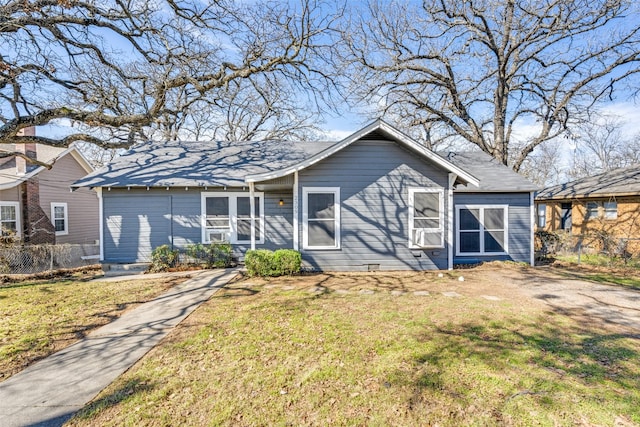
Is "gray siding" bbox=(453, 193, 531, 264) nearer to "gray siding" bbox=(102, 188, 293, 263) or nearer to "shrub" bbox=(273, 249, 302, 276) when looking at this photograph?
"shrub" bbox=(273, 249, 302, 276)

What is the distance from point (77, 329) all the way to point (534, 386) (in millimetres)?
6367

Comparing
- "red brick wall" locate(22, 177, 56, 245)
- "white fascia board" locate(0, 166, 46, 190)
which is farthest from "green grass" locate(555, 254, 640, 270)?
"white fascia board" locate(0, 166, 46, 190)

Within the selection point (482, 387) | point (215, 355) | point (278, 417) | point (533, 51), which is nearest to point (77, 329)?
point (215, 355)

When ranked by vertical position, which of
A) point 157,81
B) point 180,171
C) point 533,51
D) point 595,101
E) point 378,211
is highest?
point 533,51

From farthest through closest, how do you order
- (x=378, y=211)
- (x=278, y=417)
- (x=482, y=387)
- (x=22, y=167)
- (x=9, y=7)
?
(x=22, y=167) < (x=378, y=211) < (x=9, y=7) < (x=482, y=387) < (x=278, y=417)

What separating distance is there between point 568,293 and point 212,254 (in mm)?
9547

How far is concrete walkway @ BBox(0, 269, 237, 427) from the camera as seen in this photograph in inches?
111

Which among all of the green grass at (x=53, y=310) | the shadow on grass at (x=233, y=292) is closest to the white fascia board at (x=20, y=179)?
the green grass at (x=53, y=310)

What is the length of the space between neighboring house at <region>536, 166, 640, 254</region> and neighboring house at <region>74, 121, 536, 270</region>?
4.55m

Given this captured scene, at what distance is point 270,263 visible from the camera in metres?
8.40

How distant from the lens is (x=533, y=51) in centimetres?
1550

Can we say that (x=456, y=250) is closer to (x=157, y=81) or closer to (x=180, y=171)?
(x=180, y=171)

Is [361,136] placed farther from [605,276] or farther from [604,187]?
[604,187]

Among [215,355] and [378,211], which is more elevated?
[378,211]
